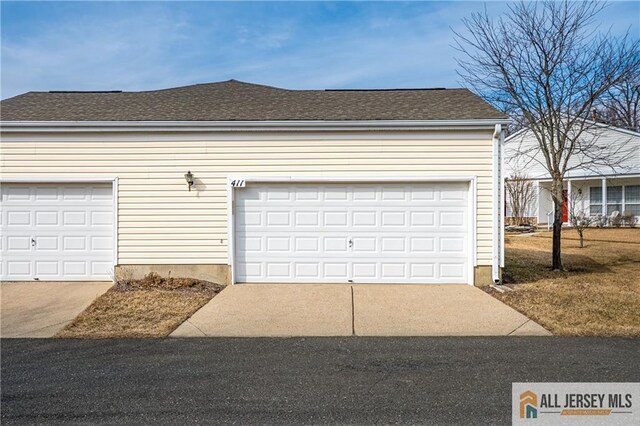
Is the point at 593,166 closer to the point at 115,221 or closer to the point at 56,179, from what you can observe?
the point at 115,221

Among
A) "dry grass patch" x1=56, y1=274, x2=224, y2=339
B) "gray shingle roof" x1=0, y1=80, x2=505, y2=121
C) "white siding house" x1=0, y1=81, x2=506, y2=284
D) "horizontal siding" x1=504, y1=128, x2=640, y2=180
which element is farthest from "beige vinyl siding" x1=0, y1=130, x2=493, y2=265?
"horizontal siding" x1=504, y1=128, x2=640, y2=180

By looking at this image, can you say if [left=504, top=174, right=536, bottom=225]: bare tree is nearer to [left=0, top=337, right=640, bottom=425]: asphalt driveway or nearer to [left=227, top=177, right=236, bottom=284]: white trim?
[left=227, top=177, right=236, bottom=284]: white trim

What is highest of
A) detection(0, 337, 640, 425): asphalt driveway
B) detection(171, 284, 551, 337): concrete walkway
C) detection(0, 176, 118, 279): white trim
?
detection(0, 176, 118, 279): white trim

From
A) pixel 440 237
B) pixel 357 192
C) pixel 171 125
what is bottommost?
pixel 440 237

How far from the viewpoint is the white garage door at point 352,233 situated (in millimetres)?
9828

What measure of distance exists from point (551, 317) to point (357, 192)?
14.7ft

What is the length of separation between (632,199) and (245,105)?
70.9ft

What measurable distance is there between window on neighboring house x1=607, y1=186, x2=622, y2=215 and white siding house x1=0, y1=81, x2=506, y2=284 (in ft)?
58.6

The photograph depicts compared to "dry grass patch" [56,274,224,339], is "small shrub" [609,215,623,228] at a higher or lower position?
higher

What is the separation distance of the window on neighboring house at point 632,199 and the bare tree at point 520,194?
4.33 m

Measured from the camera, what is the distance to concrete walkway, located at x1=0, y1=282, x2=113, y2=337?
22.8ft

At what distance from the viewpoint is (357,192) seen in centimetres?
994

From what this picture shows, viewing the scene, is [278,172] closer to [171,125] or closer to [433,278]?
[171,125]

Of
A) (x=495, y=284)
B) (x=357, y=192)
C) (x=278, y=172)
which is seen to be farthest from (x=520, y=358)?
(x=278, y=172)
